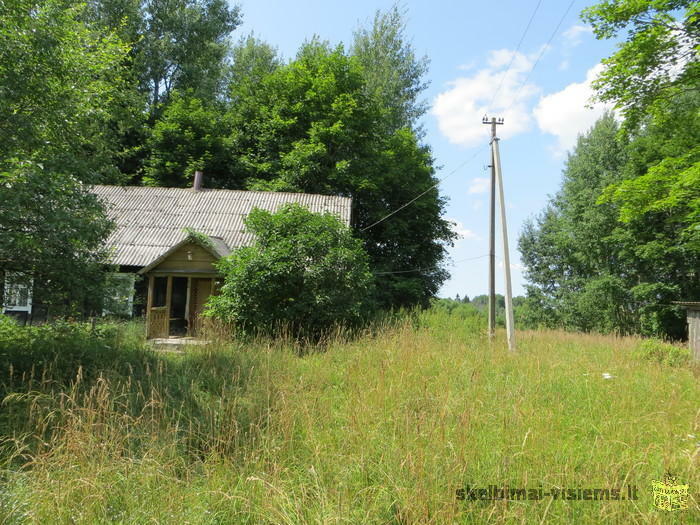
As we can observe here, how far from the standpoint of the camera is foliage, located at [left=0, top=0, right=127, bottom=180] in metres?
7.09

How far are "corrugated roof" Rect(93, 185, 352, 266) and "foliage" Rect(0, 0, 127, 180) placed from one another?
7935 mm

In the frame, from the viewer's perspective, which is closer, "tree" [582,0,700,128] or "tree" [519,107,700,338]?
"tree" [582,0,700,128]

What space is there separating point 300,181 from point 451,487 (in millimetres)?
22619

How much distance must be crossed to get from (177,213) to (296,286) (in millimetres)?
10077

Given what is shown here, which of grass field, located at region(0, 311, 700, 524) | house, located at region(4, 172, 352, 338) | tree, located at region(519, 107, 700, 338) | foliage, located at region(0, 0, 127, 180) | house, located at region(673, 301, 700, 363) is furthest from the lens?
tree, located at region(519, 107, 700, 338)

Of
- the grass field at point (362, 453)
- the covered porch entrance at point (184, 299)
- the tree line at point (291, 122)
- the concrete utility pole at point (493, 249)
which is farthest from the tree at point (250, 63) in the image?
the grass field at point (362, 453)

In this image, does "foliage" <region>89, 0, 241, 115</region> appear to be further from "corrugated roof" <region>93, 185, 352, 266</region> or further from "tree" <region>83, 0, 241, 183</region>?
"corrugated roof" <region>93, 185, 352, 266</region>

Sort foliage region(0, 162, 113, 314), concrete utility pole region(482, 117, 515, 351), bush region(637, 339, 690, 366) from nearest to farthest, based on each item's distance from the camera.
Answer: foliage region(0, 162, 113, 314) → bush region(637, 339, 690, 366) → concrete utility pole region(482, 117, 515, 351)

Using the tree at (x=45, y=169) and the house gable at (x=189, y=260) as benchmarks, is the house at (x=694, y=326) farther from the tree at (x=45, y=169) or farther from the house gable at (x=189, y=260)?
the tree at (x=45, y=169)

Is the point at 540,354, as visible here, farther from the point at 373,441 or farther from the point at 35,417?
the point at 35,417

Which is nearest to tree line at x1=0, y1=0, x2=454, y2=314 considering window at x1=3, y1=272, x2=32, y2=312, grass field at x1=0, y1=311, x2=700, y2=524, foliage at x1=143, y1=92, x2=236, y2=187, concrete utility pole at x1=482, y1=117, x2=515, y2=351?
foliage at x1=143, y1=92, x2=236, y2=187

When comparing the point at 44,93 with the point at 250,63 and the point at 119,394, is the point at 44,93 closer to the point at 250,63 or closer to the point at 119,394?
the point at 119,394

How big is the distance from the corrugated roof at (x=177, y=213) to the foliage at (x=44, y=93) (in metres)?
7.94

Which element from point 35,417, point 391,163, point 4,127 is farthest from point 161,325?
point 391,163
